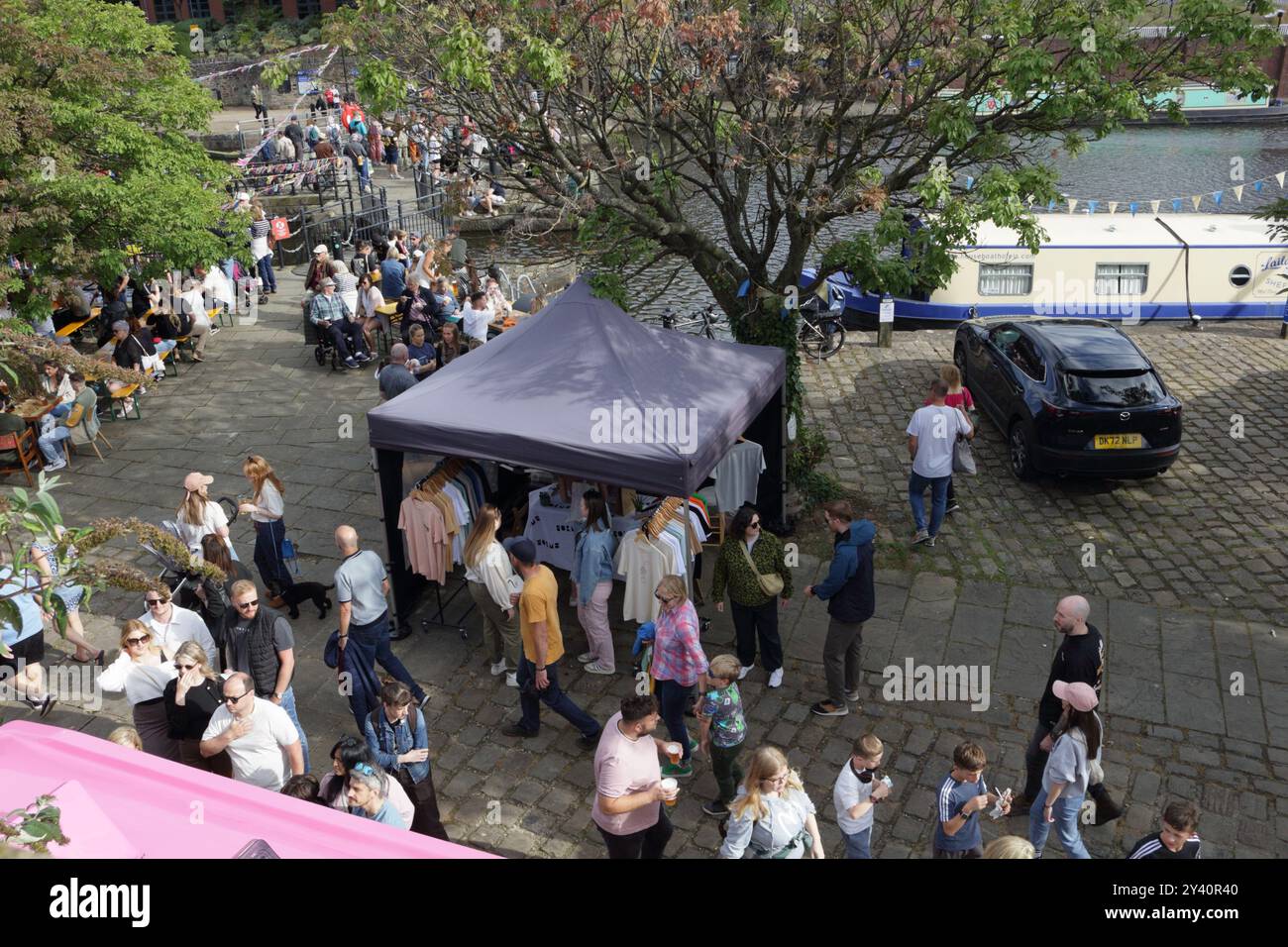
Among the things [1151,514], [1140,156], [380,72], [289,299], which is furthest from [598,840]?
[1140,156]

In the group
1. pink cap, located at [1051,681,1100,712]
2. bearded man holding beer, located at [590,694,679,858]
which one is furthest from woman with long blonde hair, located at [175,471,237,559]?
pink cap, located at [1051,681,1100,712]

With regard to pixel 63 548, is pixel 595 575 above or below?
below

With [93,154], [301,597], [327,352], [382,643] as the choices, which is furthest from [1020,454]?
[93,154]

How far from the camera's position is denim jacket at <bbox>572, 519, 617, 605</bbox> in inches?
342

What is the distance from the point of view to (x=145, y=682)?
6.90m

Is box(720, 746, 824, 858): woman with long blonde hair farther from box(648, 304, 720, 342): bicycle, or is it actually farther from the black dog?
box(648, 304, 720, 342): bicycle

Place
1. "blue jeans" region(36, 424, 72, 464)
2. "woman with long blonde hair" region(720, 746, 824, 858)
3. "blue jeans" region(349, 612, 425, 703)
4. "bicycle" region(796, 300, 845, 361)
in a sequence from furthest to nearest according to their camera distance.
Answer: "bicycle" region(796, 300, 845, 361) < "blue jeans" region(36, 424, 72, 464) < "blue jeans" region(349, 612, 425, 703) < "woman with long blonde hair" region(720, 746, 824, 858)

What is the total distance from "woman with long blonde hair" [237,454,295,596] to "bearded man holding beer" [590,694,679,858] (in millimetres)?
4991

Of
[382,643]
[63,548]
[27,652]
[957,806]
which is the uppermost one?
[63,548]

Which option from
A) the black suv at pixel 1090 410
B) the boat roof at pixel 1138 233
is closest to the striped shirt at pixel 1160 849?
the black suv at pixel 1090 410

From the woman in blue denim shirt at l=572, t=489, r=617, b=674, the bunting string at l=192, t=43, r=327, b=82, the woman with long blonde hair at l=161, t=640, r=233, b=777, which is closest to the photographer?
the woman with long blonde hair at l=161, t=640, r=233, b=777

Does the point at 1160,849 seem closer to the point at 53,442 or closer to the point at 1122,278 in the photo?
the point at 53,442

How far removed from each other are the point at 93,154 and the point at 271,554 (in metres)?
7.33

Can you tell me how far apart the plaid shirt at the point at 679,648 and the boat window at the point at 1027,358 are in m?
6.93
